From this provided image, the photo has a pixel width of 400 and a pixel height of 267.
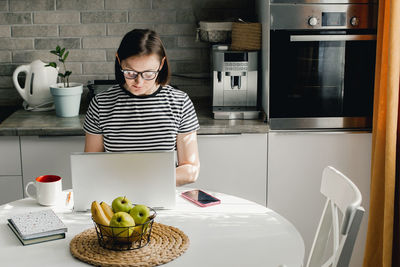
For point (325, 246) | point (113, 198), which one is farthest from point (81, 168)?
point (325, 246)

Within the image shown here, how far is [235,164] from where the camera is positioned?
9.57ft

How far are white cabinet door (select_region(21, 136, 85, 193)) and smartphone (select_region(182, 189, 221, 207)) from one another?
3.09 ft

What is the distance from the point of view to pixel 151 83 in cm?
229

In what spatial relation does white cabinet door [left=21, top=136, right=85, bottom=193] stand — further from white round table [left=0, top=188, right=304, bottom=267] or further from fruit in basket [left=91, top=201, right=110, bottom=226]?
fruit in basket [left=91, top=201, right=110, bottom=226]

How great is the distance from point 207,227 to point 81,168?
0.43 meters

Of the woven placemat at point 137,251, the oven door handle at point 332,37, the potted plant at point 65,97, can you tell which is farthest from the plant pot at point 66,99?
the woven placemat at point 137,251

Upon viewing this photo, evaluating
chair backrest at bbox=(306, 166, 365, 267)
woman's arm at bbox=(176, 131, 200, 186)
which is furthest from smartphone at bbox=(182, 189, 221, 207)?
chair backrest at bbox=(306, 166, 365, 267)

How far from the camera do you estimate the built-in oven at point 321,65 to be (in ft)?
9.21

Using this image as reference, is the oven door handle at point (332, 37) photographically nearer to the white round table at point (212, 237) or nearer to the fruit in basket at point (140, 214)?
the white round table at point (212, 237)

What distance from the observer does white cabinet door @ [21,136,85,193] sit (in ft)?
9.30

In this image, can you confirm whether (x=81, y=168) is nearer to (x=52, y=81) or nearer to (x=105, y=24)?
(x=52, y=81)

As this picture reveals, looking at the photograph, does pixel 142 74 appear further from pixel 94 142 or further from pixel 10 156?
pixel 10 156

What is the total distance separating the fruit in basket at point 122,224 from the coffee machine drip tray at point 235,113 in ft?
4.74

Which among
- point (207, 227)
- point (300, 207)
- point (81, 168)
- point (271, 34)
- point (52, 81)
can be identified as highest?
point (271, 34)
